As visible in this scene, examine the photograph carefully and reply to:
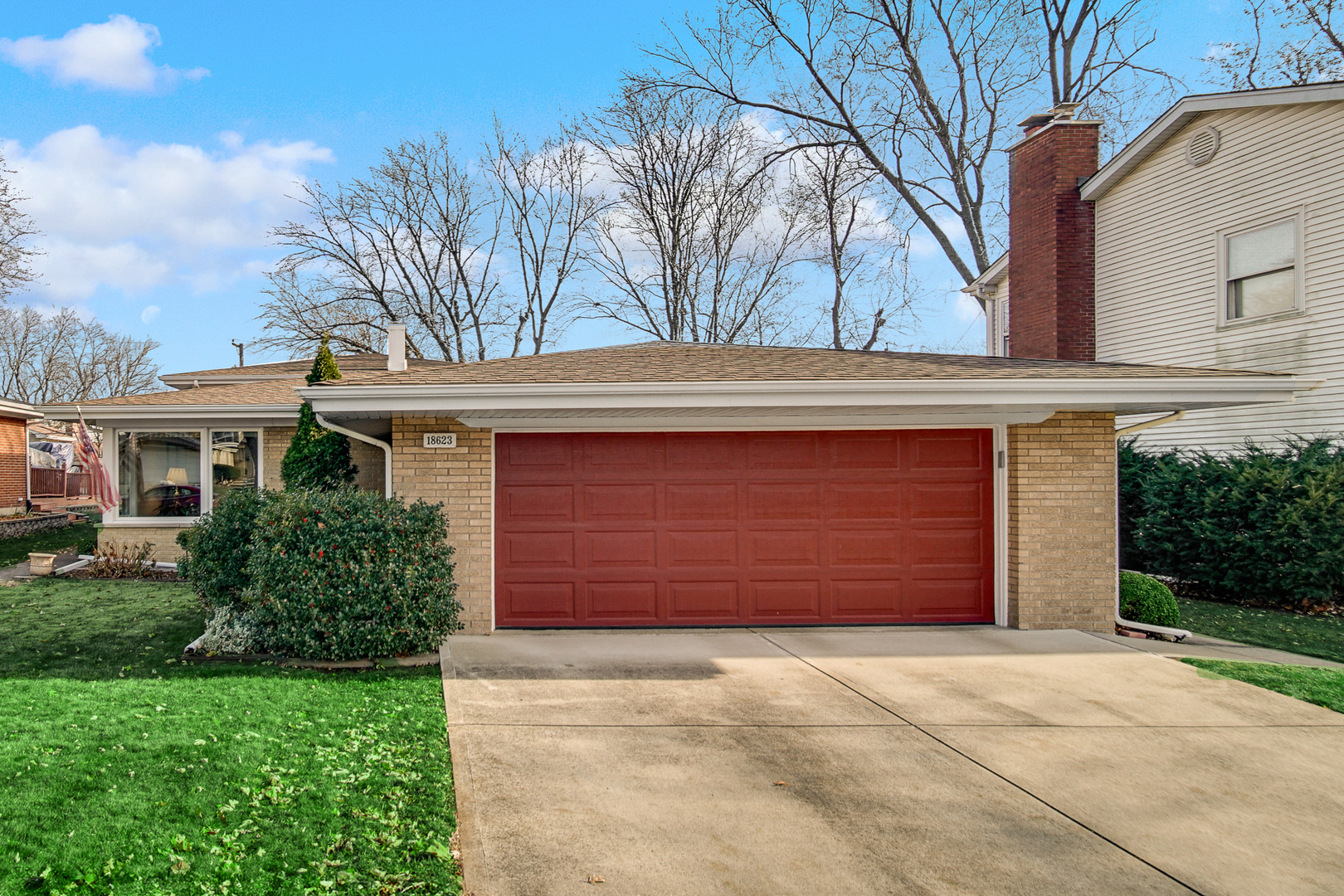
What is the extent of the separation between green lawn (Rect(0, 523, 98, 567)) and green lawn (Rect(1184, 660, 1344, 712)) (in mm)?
17703

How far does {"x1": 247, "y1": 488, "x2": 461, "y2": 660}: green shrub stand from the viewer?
6738 mm

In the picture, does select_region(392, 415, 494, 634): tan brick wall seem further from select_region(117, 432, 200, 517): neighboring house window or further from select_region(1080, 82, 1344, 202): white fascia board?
select_region(1080, 82, 1344, 202): white fascia board

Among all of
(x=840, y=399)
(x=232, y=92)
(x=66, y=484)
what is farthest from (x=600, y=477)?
(x=66, y=484)

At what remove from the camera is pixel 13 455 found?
2298 cm

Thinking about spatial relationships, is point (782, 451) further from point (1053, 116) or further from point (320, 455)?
point (1053, 116)

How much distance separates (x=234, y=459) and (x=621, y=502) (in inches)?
374

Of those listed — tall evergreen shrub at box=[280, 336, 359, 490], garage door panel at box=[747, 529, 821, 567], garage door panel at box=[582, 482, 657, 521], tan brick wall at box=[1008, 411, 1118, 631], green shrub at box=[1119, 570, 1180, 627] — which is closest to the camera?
tan brick wall at box=[1008, 411, 1118, 631]

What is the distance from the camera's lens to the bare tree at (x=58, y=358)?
143ft

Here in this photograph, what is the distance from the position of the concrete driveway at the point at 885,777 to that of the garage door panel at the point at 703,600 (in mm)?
1417

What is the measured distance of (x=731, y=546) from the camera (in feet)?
28.8

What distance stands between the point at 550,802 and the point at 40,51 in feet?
62.1

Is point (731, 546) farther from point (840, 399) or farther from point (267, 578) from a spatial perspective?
point (267, 578)

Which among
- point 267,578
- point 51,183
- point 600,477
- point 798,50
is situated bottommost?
point 267,578

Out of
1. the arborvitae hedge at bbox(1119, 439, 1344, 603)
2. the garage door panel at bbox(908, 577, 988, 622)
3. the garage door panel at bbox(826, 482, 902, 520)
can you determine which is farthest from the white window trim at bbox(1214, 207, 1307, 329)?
the garage door panel at bbox(826, 482, 902, 520)
